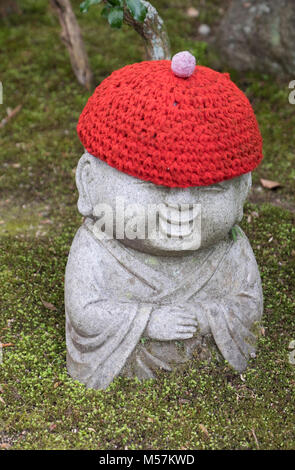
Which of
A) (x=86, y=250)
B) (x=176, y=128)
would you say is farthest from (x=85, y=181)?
(x=176, y=128)

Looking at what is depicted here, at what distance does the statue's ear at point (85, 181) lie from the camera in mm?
2934

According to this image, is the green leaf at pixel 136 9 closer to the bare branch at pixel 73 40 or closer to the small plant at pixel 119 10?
the small plant at pixel 119 10

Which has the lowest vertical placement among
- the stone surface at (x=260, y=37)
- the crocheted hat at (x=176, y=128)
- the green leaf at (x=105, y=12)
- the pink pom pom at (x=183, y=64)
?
the stone surface at (x=260, y=37)

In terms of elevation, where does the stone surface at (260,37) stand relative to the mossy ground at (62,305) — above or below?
above

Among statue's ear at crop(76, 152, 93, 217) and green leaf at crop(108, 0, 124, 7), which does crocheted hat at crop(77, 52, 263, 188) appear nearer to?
statue's ear at crop(76, 152, 93, 217)

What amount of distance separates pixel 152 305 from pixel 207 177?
76cm

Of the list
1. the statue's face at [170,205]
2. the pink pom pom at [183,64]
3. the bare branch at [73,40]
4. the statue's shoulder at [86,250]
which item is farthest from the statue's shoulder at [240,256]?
the bare branch at [73,40]

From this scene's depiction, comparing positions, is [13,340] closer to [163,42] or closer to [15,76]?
[163,42]

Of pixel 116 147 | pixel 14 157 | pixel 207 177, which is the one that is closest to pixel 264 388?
pixel 207 177

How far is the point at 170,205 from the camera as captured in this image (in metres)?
2.72

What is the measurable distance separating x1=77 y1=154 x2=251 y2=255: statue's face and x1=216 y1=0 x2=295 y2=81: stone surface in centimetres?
339

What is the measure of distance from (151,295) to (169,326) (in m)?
0.19

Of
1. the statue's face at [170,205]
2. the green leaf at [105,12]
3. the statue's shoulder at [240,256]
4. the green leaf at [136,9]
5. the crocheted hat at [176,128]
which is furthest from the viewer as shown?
the green leaf at [105,12]
